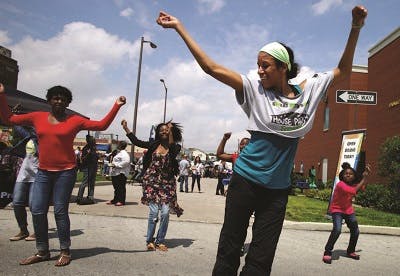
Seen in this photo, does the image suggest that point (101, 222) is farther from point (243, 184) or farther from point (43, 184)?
point (243, 184)

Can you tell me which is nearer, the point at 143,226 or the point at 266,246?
the point at 266,246

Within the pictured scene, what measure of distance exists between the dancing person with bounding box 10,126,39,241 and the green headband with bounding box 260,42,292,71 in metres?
4.36

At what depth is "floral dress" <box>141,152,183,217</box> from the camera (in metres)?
5.93

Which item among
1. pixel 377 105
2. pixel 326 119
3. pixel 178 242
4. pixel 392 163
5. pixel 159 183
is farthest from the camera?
pixel 326 119

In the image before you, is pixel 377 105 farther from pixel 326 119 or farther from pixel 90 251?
pixel 90 251

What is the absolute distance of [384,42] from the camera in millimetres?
19391

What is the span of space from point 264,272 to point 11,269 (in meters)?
3.01

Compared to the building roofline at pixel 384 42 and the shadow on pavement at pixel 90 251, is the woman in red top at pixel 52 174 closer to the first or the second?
the shadow on pavement at pixel 90 251

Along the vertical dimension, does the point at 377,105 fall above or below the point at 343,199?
above

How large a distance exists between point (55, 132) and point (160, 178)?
1.86 metres

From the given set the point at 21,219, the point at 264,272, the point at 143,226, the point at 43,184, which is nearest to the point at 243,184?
the point at 264,272

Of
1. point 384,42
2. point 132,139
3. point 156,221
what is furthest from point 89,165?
point 384,42

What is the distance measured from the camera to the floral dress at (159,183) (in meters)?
5.93

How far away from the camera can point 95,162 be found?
11.3 metres
